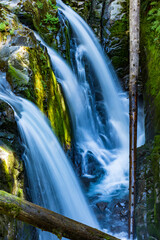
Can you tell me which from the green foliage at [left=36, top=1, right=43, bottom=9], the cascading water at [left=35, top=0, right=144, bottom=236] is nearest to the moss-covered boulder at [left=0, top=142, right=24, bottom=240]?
the cascading water at [left=35, top=0, right=144, bottom=236]

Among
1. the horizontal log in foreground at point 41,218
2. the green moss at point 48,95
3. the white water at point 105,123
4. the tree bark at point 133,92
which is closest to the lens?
the horizontal log in foreground at point 41,218

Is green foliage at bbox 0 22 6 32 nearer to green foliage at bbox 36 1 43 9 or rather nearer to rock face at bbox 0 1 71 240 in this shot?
rock face at bbox 0 1 71 240

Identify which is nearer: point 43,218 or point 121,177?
point 43,218

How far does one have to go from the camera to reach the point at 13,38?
5.95m

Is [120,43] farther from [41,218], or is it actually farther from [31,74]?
[41,218]

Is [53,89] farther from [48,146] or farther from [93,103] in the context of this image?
[93,103]

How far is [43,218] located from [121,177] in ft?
16.9

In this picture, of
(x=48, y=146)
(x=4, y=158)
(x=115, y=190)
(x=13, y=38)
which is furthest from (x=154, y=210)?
(x=13, y=38)

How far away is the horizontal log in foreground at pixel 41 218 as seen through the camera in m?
2.01

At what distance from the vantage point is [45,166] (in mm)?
4945

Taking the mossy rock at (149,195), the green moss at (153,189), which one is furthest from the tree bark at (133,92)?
the green moss at (153,189)

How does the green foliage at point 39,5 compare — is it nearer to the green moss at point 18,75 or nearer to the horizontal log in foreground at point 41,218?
the green moss at point 18,75

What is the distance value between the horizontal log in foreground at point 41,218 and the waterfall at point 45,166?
212 centimetres

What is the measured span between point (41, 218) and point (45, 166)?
292 centimetres
